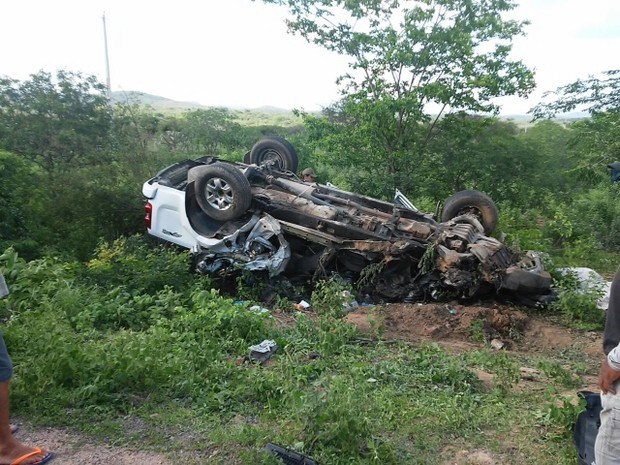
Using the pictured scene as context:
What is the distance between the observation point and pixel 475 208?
7.53 metres

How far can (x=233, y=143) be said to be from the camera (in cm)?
2341

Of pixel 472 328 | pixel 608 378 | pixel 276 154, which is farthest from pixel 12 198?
pixel 608 378

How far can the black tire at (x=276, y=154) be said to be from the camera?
9.17 metres

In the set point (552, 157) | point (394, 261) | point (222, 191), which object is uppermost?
point (552, 157)

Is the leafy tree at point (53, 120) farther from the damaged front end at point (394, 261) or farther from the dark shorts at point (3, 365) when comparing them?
the dark shorts at point (3, 365)

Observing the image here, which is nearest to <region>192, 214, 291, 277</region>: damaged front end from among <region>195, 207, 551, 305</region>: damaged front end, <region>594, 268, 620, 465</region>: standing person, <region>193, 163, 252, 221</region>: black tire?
<region>195, 207, 551, 305</region>: damaged front end

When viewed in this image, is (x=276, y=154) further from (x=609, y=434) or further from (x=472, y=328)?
(x=609, y=434)

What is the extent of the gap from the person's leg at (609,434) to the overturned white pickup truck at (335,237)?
3661 millimetres

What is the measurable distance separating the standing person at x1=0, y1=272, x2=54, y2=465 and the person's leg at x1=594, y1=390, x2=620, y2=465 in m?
2.83

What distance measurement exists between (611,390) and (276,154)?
7.53m

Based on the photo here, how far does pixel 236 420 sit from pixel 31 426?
125 cm

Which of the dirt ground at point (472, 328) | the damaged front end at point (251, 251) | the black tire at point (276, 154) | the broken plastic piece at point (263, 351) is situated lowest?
the dirt ground at point (472, 328)

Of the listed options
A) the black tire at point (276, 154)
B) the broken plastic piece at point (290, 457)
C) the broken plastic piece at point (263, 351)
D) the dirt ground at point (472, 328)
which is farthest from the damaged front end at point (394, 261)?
the broken plastic piece at point (290, 457)

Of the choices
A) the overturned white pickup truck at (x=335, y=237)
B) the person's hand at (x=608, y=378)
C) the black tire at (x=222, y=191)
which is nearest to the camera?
the person's hand at (x=608, y=378)
